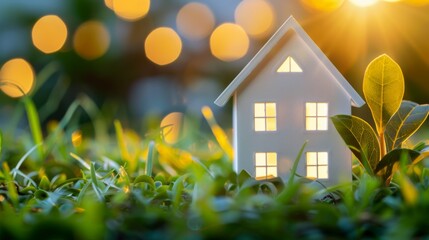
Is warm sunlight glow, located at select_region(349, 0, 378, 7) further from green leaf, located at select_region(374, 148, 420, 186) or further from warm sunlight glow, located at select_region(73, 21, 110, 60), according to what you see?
green leaf, located at select_region(374, 148, 420, 186)

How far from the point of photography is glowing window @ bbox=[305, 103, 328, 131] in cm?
129

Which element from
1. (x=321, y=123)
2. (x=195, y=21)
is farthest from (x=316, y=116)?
(x=195, y=21)

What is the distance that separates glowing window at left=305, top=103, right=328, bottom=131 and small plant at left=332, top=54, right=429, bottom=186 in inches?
3.6

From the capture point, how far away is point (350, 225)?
0.78 metres

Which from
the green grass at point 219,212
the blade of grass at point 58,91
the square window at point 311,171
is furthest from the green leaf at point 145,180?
the blade of grass at point 58,91

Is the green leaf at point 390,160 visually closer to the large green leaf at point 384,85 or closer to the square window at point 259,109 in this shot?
the large green leaf at point 384,85

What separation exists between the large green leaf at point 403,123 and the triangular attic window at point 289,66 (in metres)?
0.20

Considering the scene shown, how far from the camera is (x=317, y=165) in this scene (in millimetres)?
1277

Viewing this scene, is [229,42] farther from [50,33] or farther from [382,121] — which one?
[382,121]

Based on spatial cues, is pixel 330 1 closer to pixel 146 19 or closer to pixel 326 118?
pixel 146 19

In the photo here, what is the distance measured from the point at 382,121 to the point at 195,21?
2.92 m

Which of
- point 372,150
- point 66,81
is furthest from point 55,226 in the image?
point 66,81

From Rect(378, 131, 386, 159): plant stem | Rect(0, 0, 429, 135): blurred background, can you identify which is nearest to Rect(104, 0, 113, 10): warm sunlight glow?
Rect(0, 0, 429, 135): blurred background

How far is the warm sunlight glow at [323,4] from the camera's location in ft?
11.8
